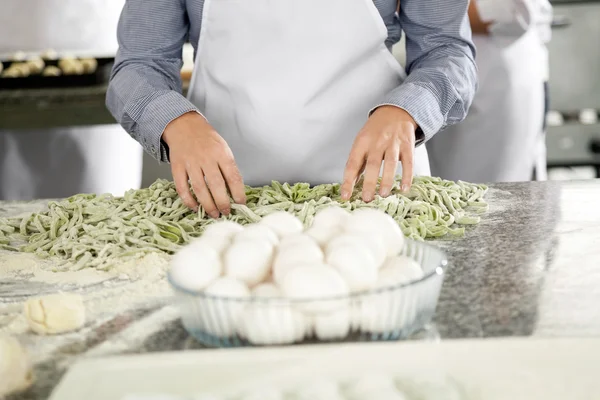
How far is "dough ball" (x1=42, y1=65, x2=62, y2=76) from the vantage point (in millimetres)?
2367

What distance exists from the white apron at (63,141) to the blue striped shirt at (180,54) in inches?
48.5

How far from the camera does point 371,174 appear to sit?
1.13 m

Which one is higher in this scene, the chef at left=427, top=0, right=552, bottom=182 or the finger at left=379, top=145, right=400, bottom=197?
the finger at left=379, top=145, right=400, bottom=197

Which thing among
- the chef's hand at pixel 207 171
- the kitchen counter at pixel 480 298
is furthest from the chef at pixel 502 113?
the chef's hand at pixel 207 171

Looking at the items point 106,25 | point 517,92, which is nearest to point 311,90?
point 517,92

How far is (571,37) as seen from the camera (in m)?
3.89

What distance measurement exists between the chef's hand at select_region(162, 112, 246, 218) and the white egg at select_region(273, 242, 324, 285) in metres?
0.48

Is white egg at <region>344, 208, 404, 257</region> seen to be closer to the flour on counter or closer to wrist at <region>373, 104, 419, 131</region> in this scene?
the flour on counter

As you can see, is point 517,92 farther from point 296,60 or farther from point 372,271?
point 372,271

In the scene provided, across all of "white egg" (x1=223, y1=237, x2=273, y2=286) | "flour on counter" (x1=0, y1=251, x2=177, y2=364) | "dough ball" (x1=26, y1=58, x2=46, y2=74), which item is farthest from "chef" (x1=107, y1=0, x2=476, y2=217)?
"dough ball" (x1=26, y1=58, x2=46, y2=74)

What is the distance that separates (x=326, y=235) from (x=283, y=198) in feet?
1.72

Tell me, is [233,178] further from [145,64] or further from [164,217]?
[145,64]

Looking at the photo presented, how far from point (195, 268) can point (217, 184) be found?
18.6 inches

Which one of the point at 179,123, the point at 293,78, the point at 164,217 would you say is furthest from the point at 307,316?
the point at 293,78
